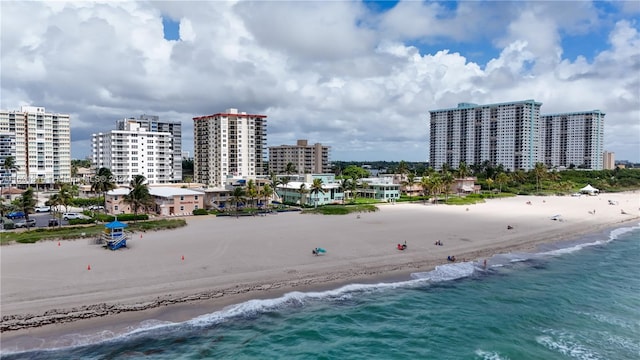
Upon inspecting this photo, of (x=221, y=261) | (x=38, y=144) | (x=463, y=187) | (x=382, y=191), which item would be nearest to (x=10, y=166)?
(x=38, y=144)

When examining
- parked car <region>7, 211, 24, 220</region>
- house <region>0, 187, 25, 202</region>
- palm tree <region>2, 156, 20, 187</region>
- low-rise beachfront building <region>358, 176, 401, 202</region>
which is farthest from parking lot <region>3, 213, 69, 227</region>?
A: low-rise beachfront building <region>358, 176, 401, 202</region>

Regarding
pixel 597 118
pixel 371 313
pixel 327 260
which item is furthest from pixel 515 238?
pixel 597 118

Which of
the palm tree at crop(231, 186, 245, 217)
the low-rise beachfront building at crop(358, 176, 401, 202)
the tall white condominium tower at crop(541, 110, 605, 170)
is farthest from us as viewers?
the tall white condominium tower at crop(541, 110, 605, 170)

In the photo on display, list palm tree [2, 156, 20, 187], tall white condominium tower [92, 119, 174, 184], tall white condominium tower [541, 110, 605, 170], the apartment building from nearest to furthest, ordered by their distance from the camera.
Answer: palm tree [2, 156, 20, 187], the apartment building, tall white condominium tower [92, 119, 174, 184], tall white condominium tower [541, 110, 605, 170]

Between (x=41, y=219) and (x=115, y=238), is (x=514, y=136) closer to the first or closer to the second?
(x=41, y=219)

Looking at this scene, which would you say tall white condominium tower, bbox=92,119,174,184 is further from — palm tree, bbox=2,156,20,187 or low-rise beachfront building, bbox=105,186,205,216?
low-rise beachfront building, bbox=105,186,205,216

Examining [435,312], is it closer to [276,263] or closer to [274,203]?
[276,263]
